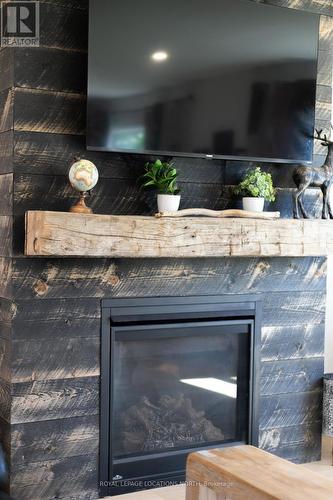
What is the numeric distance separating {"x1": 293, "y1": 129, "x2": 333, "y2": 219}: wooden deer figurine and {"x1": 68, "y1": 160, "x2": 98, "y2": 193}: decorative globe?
1110 mm

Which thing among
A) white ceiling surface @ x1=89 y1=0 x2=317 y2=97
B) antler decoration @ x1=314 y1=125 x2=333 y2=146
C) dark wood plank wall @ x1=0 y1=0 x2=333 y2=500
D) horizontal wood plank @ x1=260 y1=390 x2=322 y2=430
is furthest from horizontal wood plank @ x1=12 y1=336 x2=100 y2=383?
antler decoration @ x1=314 y1=125 x2=333 y2=146

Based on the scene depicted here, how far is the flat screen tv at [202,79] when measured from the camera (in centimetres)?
299

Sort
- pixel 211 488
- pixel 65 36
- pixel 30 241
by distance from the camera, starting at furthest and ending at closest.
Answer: pixel 65 36 → pixel 30 241 → pixel 211 488

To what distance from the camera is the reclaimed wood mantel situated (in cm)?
279

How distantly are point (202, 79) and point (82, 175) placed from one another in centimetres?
76

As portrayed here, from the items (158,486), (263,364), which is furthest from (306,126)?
(158,486)

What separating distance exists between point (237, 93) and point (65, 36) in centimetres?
83

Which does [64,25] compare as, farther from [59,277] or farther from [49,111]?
[59,277]

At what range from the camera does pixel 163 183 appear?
3.14 meters

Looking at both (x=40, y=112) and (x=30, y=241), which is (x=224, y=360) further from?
(x=40, y=112)

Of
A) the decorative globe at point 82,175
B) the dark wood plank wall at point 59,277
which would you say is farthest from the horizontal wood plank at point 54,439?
the decorative globe at point 82,175

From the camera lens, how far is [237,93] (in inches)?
130
